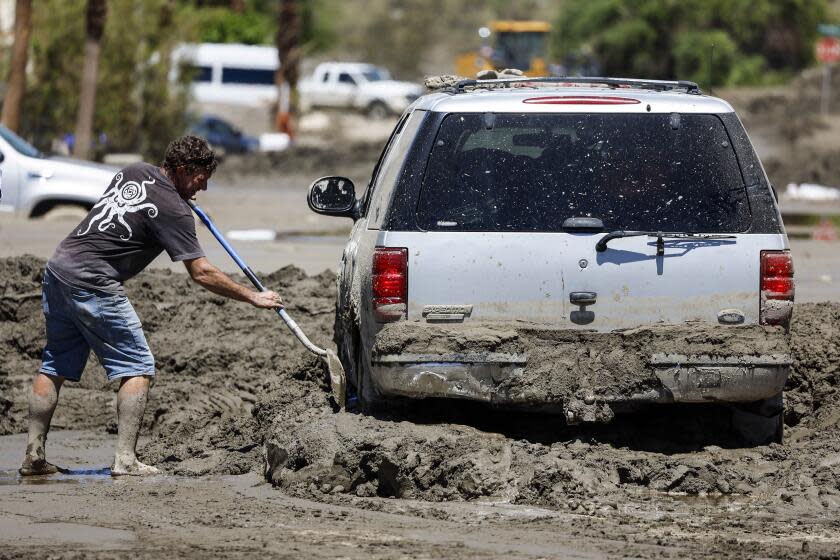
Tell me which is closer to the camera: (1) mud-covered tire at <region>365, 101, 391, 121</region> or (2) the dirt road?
(2) the dirt road

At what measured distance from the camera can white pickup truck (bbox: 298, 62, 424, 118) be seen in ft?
192

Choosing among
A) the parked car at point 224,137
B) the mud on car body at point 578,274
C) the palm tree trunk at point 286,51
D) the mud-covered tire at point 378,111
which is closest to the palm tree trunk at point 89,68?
the parked car at point 224,137

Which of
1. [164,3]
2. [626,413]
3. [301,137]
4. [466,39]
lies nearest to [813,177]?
[164,3]

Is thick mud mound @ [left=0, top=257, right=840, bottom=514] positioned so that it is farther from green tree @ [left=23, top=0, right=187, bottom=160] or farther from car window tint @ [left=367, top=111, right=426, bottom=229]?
green tree @ [left=23, top=0, right=187, bottom=160]

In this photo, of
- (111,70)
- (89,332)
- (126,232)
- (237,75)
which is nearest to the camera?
(126,232)

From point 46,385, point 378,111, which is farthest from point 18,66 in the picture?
point 378,111

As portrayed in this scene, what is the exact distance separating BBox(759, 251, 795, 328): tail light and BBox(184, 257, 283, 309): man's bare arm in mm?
2391

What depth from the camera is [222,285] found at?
7.75 m

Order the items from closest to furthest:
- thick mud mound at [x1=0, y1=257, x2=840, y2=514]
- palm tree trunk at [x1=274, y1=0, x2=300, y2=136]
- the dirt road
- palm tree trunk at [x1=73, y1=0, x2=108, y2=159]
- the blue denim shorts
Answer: the dirt road → thick mud mound at [x1=0, y1=257, x2=840, y2=514] → the blue denim shorts → palm tree trunk at [x1=73, y1=0, x2=108, y2=159] → palm tree trunk at [x1=274, y1=0, x2=300, y2=136]

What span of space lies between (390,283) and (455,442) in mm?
782

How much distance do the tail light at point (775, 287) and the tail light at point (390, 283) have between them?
1.64 m

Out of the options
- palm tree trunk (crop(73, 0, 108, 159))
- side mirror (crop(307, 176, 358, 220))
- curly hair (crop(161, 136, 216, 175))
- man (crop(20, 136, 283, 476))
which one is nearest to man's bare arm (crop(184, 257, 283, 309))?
man (crop(20, 136, 283, 476))

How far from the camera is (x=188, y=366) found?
10.6 m

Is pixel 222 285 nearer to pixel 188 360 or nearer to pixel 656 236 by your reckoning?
pixel 656 236
